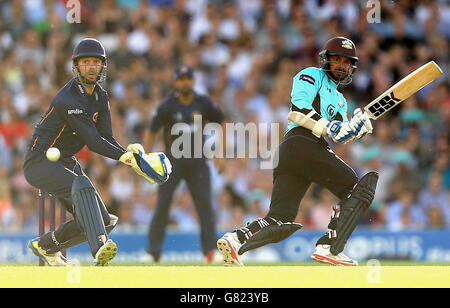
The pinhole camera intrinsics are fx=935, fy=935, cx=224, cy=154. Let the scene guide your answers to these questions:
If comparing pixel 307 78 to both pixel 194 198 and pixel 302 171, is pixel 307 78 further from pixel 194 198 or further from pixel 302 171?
pixel 194 198

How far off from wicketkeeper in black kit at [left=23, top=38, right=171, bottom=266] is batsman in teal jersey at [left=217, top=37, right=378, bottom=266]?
89 cm

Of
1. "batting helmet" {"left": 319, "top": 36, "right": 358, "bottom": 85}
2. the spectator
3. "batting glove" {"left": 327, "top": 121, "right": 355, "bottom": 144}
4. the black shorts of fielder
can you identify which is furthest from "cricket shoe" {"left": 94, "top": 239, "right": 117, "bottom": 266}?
the spectator

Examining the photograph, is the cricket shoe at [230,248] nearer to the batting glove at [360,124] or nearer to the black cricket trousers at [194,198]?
the batting glove at [360,124]

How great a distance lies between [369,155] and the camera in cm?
1305

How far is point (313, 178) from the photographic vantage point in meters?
7.50

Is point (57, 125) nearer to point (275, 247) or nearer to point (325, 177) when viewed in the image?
point (325, 177)

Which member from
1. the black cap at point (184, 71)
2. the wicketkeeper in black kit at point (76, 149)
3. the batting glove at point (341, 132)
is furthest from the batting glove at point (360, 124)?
the black cap at point (184, 71)

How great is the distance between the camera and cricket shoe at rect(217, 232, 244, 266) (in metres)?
7.52

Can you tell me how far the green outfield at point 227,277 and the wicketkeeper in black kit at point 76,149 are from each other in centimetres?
58

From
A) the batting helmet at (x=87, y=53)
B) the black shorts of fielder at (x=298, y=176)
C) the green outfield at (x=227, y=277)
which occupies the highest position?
the batting helmet at (x=87, y=53)

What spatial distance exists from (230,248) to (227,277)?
4.03ft

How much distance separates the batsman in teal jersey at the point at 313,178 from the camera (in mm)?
7445

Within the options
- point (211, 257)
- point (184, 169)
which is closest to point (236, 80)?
point (184, 169)
